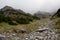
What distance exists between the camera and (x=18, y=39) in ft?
43.2

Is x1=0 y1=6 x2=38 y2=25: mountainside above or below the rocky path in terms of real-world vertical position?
below

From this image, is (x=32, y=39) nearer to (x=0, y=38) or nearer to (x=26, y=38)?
(x=26, y=38)

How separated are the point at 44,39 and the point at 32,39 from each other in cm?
95

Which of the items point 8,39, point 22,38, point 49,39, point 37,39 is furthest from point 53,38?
point 8,39

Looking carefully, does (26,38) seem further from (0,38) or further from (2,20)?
(2,20)

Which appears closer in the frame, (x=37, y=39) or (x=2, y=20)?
(x=37, y=39)

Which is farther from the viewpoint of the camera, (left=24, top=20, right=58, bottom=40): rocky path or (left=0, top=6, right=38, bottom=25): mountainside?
(left=0, top=6, right=38, bottom=25): mountainside

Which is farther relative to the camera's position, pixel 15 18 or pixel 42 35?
pixel 15 18

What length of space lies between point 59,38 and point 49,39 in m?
0.85

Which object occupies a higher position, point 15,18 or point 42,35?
point 42,35

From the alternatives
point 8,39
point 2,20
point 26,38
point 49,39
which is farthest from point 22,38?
point 2,20

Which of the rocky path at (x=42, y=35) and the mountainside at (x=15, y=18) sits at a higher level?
the rocky path at (x=42, y=35)

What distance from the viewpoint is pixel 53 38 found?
13.4m

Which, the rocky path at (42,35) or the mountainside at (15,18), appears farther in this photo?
the mountainside at (15,18)
